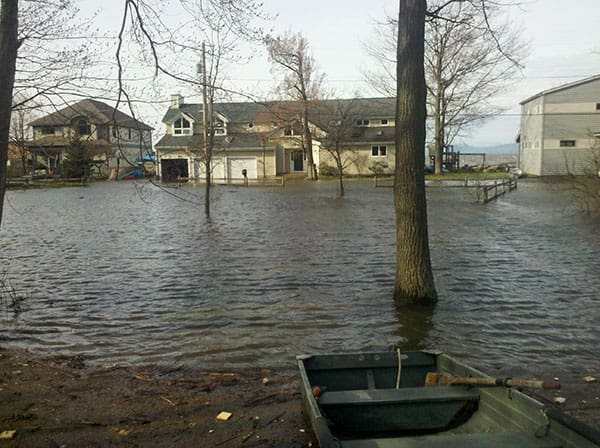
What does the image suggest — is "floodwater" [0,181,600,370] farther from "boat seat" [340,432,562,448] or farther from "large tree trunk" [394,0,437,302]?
"boat seat" [340,432,562,448]

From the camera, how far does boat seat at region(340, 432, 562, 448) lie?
3.71m

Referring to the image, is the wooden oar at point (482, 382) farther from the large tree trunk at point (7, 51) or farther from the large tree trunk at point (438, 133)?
the large tree trunk at point (438, 133)

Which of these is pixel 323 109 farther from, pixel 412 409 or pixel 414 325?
pixel 412 409

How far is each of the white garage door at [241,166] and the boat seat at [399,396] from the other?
49.7 metres

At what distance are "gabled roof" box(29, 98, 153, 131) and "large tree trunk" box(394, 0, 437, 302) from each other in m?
3.62

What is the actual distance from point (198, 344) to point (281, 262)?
577cm

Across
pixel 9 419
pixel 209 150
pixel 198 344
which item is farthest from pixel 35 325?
pixel 209 150

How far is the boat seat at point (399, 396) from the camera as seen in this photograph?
4.36 meters

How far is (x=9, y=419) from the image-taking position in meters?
4.79

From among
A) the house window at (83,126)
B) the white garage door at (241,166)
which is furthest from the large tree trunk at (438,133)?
the house window at (83,126)

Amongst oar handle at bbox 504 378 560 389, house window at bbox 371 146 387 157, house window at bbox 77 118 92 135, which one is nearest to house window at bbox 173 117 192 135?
house window at bbox 371 146 387 157

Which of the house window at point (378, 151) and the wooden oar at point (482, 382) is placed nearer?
the wooden oar at point (482, 382)

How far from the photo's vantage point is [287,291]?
33.6 ft

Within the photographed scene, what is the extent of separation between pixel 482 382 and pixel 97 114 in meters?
6.32
